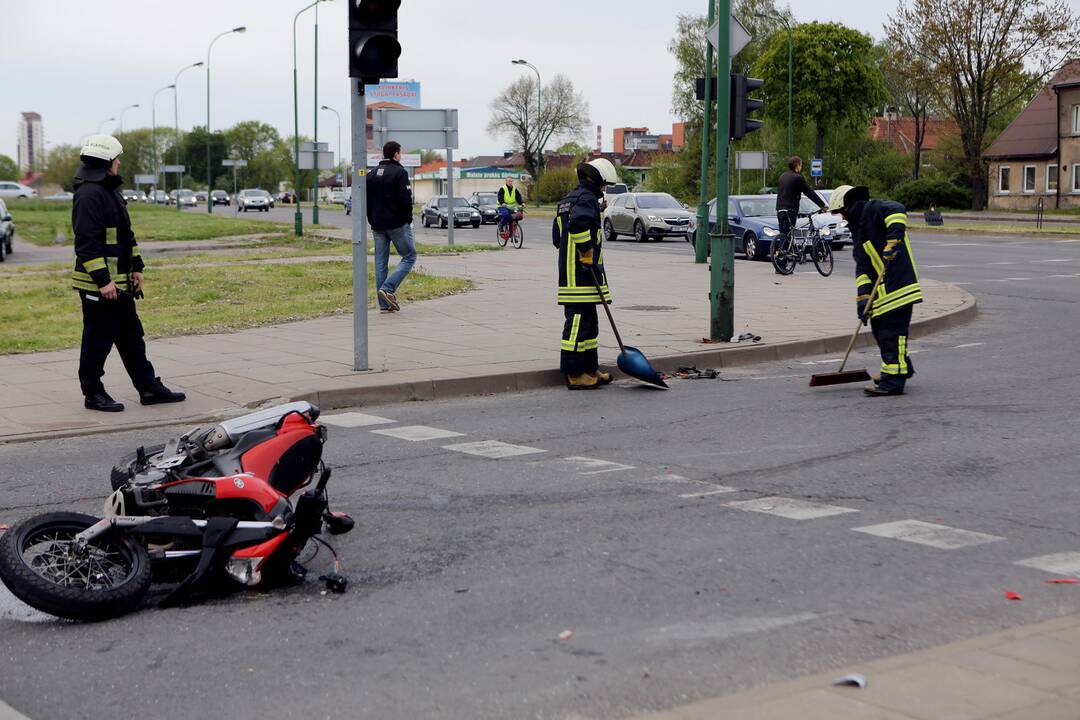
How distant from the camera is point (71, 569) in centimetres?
504

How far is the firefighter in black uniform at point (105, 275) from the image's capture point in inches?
370

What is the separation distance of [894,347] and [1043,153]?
62.8 metres

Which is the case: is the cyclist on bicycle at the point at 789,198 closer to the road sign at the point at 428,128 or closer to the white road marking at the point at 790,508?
the road sign at the point at 428,128

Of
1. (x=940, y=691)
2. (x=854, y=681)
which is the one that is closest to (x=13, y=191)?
(x=854, y=681)

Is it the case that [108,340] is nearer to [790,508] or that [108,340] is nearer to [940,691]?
[790,508]

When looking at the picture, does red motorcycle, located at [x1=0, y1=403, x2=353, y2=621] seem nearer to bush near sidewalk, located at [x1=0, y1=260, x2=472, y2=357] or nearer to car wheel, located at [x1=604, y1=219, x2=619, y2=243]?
bush near sidewalk, located at [x1=0, y1=260, x2=472, y2=357]

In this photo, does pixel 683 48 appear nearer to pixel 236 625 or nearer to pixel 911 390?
pixel 911 390

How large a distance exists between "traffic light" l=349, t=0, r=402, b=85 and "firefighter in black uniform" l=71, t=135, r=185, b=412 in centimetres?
214

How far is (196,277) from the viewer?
71.1 feet

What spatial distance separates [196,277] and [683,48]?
2895 inches

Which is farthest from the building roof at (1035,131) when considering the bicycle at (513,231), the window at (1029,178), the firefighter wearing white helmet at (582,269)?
the firefighter wearing white helmet at (582,269)

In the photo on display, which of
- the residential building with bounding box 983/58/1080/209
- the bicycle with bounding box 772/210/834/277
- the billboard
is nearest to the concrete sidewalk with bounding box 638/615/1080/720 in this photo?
the bicycle with bounding box 772/210/834/277

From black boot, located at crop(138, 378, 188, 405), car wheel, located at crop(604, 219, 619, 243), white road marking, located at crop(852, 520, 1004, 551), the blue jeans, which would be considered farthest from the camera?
car wheel, located at crop(604, 219, 619, 243)

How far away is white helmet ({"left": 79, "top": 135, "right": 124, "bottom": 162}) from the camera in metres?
9.18
